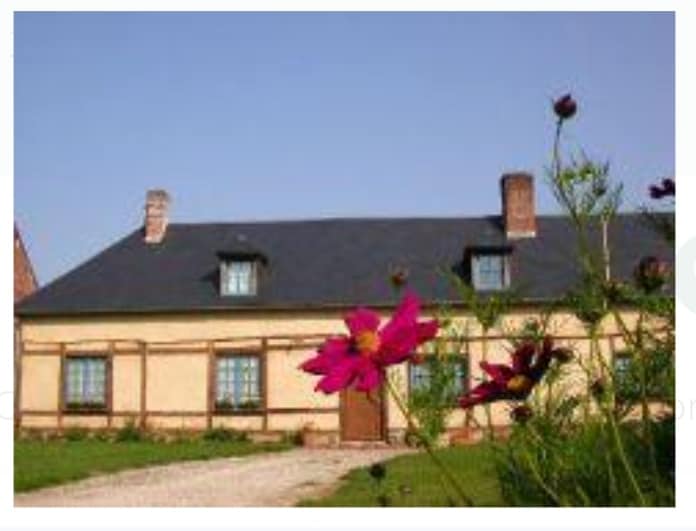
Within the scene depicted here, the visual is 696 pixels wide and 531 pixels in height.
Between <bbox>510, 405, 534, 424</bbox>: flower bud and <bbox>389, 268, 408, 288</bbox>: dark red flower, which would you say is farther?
<bbox>389, 268, 408, 288</bbox>: dark red flower

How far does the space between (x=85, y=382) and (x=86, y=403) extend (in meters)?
0.40

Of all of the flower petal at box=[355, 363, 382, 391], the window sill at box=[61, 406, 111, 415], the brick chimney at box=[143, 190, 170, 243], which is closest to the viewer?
the flower petal at box=[355, 363, 382, 391]

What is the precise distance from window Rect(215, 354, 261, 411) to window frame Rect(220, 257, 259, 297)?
51.2 inches

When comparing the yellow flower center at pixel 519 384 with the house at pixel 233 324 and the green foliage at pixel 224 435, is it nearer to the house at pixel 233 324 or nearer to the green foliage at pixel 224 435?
the house at pixel 233 324

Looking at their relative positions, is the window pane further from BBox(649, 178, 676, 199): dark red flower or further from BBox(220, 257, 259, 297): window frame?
BBox(649, 178, 676, 199): dark red flower

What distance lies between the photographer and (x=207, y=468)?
13.6 m

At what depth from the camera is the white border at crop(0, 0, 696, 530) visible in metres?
2.34

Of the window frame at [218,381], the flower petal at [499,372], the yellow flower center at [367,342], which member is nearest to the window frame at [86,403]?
the window frame at [218,381]

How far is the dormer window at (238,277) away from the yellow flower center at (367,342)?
18.6 metres

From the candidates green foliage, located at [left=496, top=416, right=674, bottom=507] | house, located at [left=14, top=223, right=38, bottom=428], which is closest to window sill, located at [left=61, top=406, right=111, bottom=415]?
house, located at [left=14, top=223, right=38, bottom=428]

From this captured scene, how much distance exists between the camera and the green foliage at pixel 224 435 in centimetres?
1903
